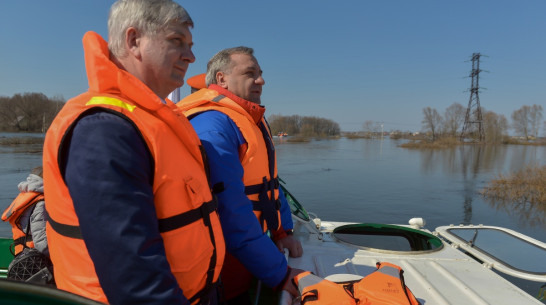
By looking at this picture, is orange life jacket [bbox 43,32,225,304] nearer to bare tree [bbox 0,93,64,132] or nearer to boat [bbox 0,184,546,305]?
boat [bbox 0,184,546,305]

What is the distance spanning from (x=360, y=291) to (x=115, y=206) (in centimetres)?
103

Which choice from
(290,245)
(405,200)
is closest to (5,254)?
(290,245)

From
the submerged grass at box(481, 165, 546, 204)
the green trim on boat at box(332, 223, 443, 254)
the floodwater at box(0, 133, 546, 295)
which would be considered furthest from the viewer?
the submerged grass at box(481, 165, 546, 204)

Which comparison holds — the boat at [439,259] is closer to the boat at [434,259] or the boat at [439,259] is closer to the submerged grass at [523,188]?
the boat at [434,259]

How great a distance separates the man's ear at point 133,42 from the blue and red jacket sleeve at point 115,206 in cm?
23

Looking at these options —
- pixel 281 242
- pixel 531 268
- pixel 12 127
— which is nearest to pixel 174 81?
pixel 281 242

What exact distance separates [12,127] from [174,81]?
57899 mm

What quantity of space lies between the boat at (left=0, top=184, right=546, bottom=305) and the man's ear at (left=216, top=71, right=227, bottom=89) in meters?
1.07

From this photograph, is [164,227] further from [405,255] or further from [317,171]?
[317,171]

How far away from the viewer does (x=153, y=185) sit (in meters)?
0.80

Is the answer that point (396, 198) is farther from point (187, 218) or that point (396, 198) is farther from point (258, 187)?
point (187, 218)

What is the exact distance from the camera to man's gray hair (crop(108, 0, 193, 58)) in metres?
0.86

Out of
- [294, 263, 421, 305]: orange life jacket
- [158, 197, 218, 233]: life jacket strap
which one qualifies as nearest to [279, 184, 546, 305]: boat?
[294, 263, 421, 305]: orange life jacket

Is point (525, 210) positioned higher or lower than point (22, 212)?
lower
